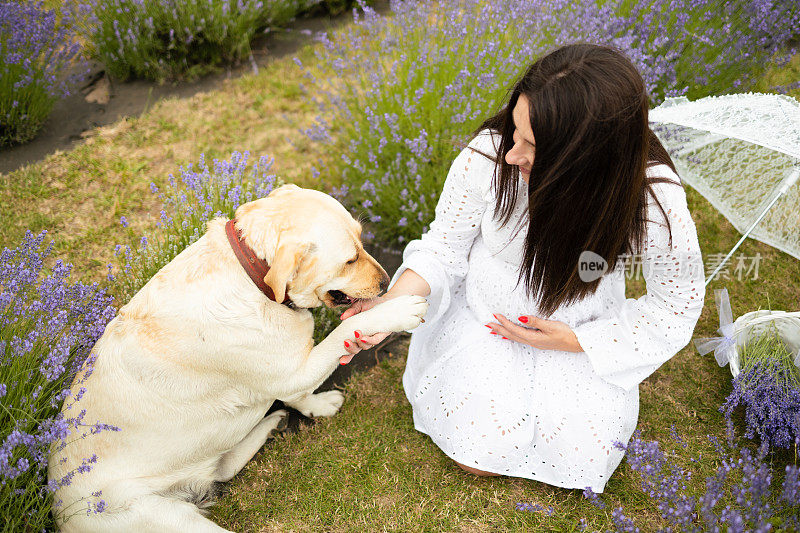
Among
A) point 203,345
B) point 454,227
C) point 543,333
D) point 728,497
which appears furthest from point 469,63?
point 728,497

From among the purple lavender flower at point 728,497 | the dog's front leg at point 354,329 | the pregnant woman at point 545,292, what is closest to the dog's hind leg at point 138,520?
the dog's front leg at point 354,329

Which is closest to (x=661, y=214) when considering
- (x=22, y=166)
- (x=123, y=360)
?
(x=123, y=360)

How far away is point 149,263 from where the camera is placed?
11.2ft

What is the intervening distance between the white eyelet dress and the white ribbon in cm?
88

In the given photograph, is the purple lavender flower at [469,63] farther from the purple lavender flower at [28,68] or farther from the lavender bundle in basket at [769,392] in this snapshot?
the purple lavender flower at [28,68]

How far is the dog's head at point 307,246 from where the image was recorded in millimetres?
2301

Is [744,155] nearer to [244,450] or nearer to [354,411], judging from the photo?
[354,411]

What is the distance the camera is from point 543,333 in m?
2.81

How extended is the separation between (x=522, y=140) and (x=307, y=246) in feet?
3.20

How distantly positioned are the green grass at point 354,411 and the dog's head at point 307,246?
114 cm

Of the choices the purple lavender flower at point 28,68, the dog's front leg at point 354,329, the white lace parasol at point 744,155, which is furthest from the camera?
the purple lavender flower at point 28,68

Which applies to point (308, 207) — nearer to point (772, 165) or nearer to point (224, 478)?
point (224, 478)

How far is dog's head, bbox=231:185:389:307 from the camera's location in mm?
2301

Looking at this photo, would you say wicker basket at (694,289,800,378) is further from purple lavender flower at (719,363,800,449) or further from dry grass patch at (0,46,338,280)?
dry grass patch at (0,46,338,280)
